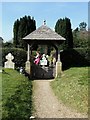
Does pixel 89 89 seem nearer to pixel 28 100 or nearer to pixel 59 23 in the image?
pixel 28 100

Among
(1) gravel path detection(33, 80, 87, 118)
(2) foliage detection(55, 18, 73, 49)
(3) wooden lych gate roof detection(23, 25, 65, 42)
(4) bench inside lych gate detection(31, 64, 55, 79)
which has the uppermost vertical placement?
(2) foliage detection(55, 18, 73, 49)

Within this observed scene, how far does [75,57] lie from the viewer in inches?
1105

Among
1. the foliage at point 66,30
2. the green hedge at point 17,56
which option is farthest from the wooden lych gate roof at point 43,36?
the foliage at point 66,30

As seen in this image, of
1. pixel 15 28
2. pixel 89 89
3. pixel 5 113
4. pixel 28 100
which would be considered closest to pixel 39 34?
pixel 89 89

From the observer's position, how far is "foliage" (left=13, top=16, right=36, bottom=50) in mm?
38531

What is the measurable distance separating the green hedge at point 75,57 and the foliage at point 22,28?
10.7 metres

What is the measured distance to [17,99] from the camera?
37.3 ft

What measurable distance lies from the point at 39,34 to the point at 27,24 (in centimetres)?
1635

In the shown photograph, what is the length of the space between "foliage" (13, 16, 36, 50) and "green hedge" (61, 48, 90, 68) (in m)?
10.7

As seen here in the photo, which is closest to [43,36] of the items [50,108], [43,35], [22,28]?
[43,35]

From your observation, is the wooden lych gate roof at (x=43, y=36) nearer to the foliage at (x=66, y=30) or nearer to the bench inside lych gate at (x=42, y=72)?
the bench inside lych gate at (x=42, y=72)

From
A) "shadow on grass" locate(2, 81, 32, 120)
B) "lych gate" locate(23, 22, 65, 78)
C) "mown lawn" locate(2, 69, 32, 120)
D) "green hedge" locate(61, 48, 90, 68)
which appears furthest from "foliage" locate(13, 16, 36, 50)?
"shadow on grass" locate(2, 81, 32, 120)

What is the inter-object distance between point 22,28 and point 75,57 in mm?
12287

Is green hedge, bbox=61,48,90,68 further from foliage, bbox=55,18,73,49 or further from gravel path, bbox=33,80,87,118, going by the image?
gravel path, bbox=33,80,87,118
